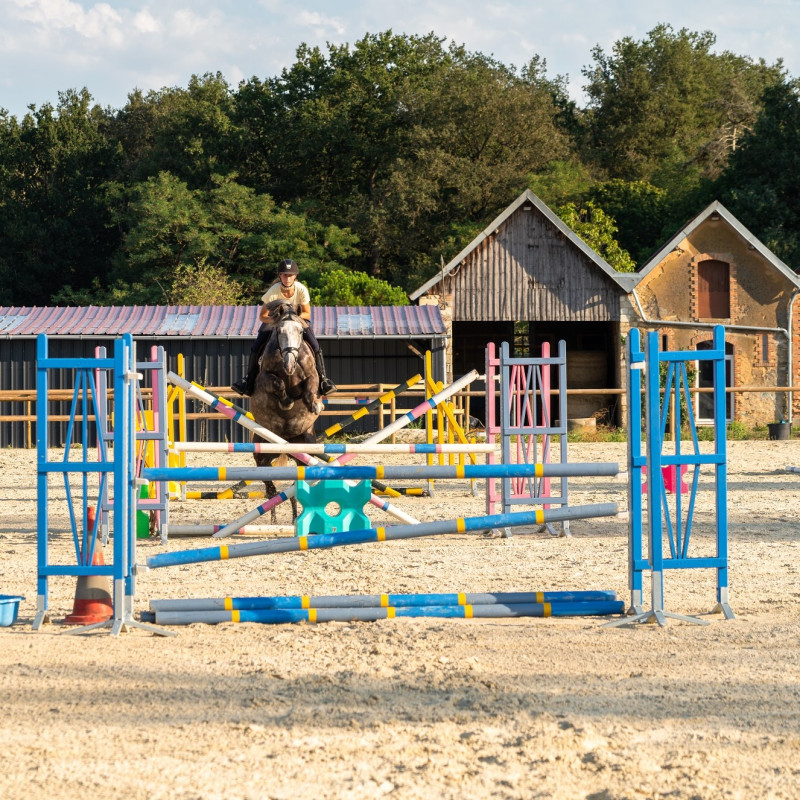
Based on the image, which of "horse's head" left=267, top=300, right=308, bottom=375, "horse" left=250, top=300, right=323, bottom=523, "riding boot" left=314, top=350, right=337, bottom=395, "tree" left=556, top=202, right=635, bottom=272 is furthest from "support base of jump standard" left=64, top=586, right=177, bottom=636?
"tree" left=556, top=202, right=635, bottom=272

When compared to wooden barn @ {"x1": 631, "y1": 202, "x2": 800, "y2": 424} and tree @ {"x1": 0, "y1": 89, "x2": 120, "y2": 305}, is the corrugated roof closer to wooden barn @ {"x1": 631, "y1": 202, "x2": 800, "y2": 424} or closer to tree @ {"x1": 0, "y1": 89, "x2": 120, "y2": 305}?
wooden barn @ {"x1": 631, "y1": 202, "x2": 800, "y2": 424}

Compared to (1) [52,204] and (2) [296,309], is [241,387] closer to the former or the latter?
(2) [296,309]

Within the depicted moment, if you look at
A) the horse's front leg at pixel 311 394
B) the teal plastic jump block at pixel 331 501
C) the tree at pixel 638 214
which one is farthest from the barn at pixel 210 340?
the tree at pixel 638 214

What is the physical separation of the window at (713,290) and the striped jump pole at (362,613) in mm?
27098

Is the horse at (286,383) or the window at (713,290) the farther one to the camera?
the window at (713,290)

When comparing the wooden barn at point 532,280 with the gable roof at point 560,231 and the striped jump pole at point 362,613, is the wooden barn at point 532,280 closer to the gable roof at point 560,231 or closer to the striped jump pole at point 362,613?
the gable roof at point 560,231

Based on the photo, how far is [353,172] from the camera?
51.9 metres

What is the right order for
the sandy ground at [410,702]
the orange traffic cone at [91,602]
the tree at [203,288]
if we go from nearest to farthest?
1. the sandy ground at [410,702]
2. the orange traffic cone at [91,602]
3. the tree at [203,288]

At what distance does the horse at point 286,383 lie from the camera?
1095 centimetres

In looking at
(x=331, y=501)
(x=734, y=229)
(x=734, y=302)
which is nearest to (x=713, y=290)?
(x=734, y=302)

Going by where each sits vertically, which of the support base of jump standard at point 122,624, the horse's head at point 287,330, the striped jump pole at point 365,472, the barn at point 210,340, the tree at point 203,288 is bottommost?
the support base of jump standard at point 122,624

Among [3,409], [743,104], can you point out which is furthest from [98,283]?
[743,104]

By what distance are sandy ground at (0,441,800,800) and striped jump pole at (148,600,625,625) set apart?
77 millimetres

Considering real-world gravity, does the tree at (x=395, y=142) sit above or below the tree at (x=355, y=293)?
above
